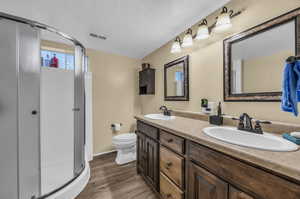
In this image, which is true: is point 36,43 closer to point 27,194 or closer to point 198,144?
point 27,194

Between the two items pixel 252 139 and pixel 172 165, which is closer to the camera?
pixel 252 139

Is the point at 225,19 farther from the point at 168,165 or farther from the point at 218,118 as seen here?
the point at 168,165

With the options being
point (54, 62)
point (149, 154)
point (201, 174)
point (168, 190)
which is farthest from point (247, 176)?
point (54, 62)

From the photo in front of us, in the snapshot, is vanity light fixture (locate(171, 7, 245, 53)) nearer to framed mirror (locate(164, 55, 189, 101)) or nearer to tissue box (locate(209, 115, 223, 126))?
framed mirror (locate(164, 55, 189, 101))

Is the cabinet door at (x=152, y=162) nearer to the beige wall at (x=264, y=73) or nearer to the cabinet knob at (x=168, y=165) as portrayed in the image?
the cabinet knob at (x=168, y=165)

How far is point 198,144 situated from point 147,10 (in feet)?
4.97

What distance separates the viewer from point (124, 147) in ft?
7.18

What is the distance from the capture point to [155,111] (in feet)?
8.44

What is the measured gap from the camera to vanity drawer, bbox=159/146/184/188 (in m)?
1.04

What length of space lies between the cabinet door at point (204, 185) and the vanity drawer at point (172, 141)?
0.48ft

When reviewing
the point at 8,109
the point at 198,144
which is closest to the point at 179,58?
the point at 198,144

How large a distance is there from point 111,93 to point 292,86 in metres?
2.64

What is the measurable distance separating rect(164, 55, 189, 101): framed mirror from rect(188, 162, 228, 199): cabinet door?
3.50 feet

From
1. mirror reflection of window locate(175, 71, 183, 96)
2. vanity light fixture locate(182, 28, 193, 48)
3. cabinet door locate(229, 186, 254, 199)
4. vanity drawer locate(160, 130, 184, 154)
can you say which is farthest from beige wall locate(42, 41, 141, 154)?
cabinet door locate(229, 186, 254, 199)
